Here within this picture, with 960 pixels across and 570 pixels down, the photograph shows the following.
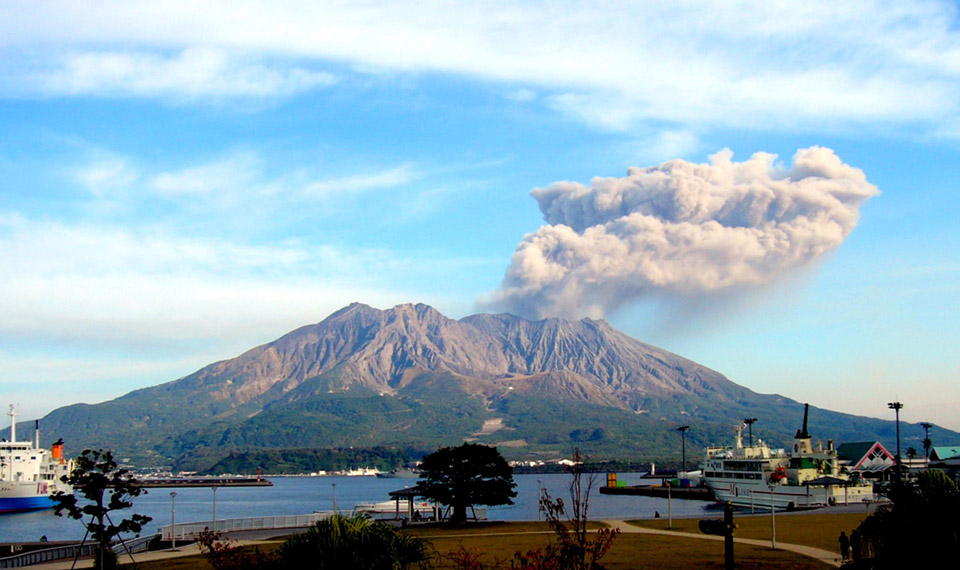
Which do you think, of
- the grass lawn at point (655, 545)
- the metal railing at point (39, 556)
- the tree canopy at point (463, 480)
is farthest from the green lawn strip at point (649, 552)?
the metal railing at point (39, 556)

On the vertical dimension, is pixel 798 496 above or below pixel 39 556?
A: below

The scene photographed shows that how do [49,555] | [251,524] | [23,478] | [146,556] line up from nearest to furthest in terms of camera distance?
[49,555] → [146,556] → [251,524] → [23,478]

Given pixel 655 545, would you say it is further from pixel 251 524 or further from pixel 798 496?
pixel 798 496

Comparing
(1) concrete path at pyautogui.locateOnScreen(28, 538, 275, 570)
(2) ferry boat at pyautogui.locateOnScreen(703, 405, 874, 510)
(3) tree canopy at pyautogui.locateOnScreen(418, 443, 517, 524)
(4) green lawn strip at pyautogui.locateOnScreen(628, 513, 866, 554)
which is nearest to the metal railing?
(1) concrete path at pyautogui.locateOnScreen(28, 538, 275, 570)

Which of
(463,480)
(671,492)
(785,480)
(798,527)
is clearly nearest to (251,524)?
(463,480)

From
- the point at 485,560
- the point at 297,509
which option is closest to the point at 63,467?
the point at 297,509

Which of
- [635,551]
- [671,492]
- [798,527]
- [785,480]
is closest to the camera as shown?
[635,551]
